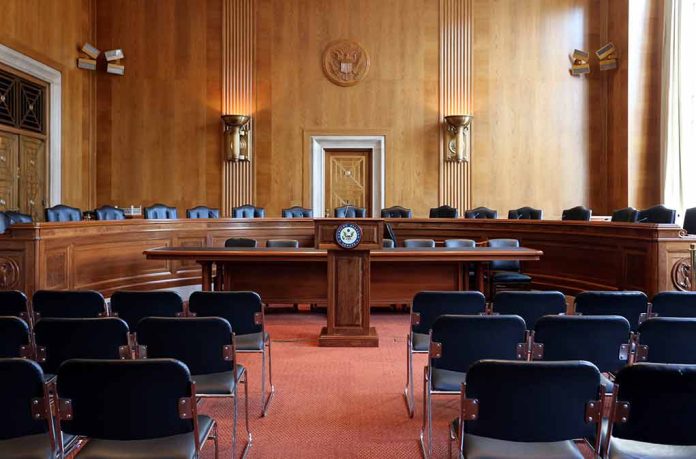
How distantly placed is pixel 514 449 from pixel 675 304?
1.99 metres

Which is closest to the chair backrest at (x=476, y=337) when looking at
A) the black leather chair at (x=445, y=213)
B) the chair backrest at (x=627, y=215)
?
the chair backrest at (x=627, y=215)

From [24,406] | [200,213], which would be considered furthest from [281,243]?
[24,406]

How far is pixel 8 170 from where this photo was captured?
8.96m

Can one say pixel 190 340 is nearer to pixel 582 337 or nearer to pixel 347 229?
pixel 582 337

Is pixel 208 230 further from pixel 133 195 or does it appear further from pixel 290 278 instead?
pixel 133 195

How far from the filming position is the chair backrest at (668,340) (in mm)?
2633

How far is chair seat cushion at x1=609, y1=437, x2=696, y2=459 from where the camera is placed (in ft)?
6.72

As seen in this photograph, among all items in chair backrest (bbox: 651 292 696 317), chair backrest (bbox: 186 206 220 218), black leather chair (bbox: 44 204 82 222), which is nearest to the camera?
chair backrest (bbox: 651 292 696 317)

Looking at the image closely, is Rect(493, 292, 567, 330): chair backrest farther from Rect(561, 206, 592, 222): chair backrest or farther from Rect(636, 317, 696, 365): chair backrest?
Rect(561, 206, 592, 222): chair backrest

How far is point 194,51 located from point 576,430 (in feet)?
35.3

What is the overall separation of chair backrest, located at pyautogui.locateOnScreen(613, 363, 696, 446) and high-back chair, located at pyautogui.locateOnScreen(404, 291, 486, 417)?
1.64m

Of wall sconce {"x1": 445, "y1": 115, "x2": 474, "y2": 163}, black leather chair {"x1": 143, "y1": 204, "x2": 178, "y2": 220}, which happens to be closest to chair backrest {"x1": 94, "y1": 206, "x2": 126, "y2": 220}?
black leather chair {"x1": 143, "y1": 204, "x2": 178, "y2": 220}

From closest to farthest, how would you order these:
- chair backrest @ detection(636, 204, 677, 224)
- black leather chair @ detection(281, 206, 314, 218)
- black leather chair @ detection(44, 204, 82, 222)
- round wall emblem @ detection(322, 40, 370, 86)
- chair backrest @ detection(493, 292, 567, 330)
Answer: chair backrest @ detection(493, 292, 567, 330), chair backrest @ detection(636, 204, 677, 224), black leather chair @ detection(44, 204, 82, 222), black leather chair @ detection(281, 206, 314, 218), round wall emblem @ detection(322, 40, 370, 86)

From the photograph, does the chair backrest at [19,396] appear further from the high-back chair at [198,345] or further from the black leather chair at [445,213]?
the black leather chair at [445,213]
